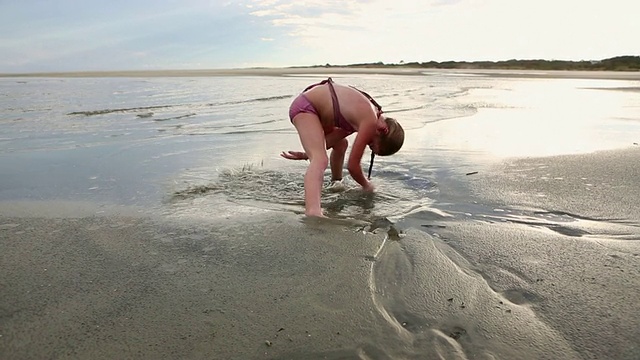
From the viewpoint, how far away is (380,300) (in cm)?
202

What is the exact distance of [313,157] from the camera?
3703 millimetres

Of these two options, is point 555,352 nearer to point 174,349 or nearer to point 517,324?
point 517,324

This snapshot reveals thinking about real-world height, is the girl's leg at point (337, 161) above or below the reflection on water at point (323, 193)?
above

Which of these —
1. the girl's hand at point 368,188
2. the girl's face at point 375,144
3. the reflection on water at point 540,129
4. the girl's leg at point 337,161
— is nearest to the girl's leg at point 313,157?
the girl's face at point 375,144

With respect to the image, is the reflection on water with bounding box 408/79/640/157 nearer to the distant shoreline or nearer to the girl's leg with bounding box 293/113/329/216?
the girl's leg with bounding box 293/113/329/216

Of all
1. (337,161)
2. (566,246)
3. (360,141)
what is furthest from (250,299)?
(337,161)

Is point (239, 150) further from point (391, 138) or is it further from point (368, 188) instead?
point (391, 138)

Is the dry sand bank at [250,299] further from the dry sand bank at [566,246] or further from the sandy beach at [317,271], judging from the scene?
the dry sand bank at [566,246]

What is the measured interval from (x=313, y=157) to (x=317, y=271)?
1.55 meters

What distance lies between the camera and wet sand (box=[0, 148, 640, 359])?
1688mm

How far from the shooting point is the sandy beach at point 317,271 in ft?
5.59

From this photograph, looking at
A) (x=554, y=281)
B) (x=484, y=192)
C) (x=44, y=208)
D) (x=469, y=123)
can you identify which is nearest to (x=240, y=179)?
(x=44, y=208)

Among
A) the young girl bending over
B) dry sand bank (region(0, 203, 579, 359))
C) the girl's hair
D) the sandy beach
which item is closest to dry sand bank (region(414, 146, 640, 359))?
the sandy beach

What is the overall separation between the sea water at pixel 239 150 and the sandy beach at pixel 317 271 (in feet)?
0.21
